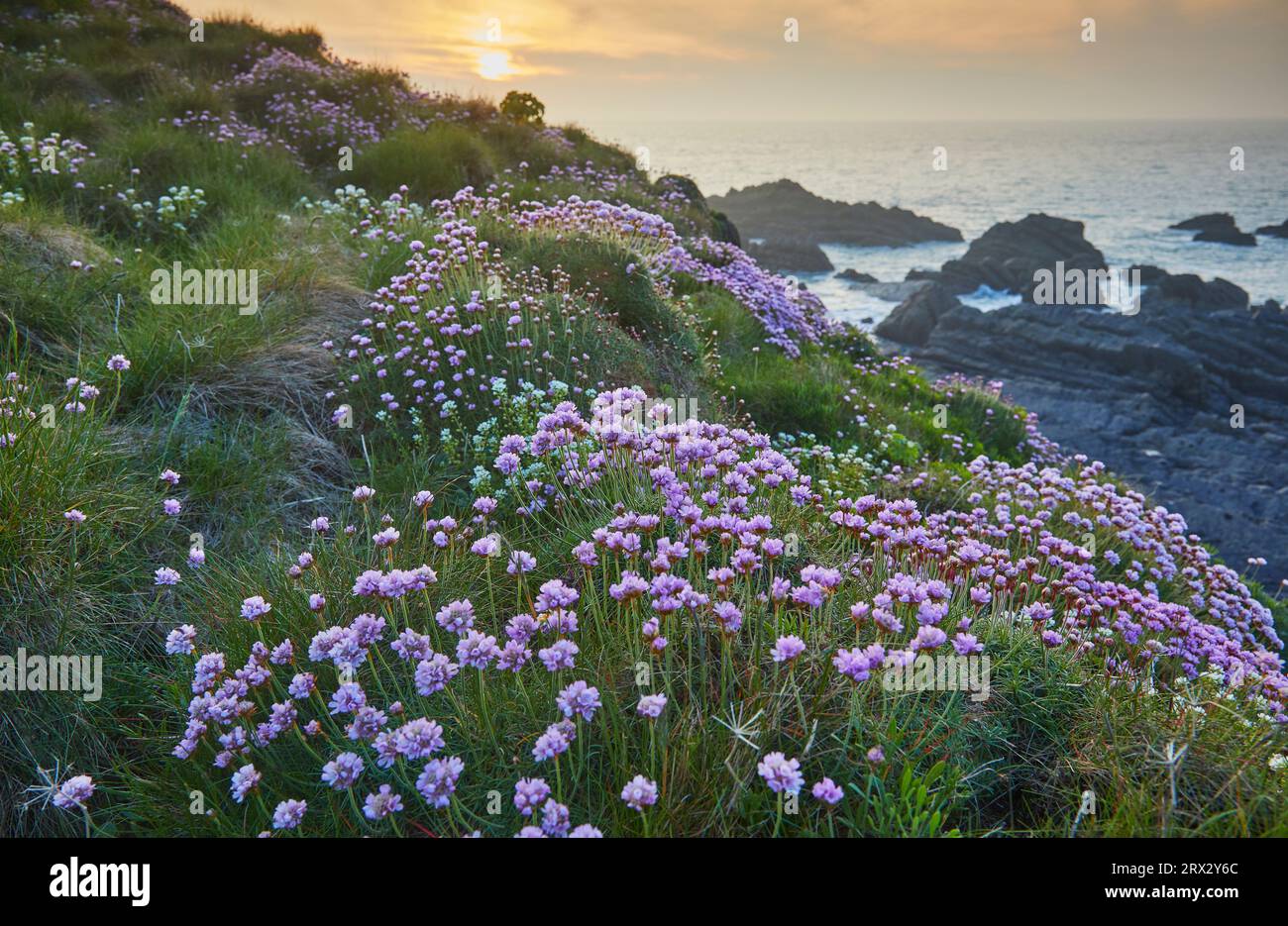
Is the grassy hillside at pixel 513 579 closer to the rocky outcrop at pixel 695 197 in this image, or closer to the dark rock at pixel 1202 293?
the rocky outcrop at pixel 695 197

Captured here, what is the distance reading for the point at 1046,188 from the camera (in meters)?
83.2

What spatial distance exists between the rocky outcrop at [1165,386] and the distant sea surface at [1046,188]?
616cm

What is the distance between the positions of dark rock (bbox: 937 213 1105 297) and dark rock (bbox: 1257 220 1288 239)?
20.3m

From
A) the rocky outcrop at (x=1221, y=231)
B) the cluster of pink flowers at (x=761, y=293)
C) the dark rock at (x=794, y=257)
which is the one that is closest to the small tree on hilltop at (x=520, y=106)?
the cluster of pink flowers at (x=761, y=293)

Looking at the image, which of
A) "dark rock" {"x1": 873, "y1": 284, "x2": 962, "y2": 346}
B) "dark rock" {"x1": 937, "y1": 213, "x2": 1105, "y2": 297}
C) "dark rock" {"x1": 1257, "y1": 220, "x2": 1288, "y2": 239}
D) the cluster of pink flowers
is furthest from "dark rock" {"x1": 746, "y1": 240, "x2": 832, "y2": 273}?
"dark rock" {"x1": 1257, "y1": 220, "x2": 1288, "y2": 239}

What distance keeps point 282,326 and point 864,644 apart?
5155 mm

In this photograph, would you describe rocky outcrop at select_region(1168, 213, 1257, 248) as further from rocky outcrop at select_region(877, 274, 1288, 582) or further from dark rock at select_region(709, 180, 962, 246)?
rocky outcrop at select_region(877, 274, 1288, 582)

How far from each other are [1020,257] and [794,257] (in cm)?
1081

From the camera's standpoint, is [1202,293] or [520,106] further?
[1202,293]

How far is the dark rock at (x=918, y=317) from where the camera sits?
→ 2530 cm

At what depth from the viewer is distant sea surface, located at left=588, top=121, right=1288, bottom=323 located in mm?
41438

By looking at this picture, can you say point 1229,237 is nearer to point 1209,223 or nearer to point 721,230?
point 1209,223

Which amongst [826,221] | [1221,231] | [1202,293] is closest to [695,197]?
[1202,293]

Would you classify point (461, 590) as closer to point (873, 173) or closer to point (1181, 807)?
point (1181, 807)
